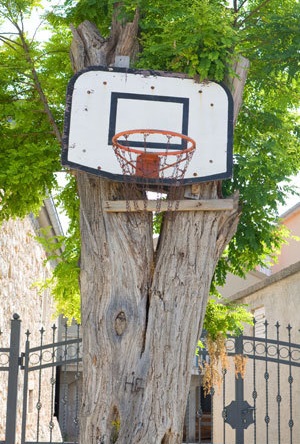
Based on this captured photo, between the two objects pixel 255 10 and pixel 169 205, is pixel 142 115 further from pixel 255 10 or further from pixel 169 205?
pixel 255 10

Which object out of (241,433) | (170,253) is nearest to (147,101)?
(170,253)

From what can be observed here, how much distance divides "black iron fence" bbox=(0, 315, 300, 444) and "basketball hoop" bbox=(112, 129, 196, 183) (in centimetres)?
265

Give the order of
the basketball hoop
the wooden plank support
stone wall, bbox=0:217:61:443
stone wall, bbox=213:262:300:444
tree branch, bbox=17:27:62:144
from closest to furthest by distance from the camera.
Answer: the basketball hoop < the wooden plank support < tree branch, bbox=17:27:62:144 < stone wall, bbox=0:217:61:443 < stone wall, bbox=213:262:300:444

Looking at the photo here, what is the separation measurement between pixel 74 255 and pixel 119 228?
2083 millimetres

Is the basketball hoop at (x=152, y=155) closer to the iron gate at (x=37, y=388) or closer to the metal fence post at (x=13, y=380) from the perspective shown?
the iron gate at (x=37, y=388)

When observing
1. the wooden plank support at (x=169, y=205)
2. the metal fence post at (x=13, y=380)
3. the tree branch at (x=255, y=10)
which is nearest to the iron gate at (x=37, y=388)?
the metal fence post at (x=13, y=380)

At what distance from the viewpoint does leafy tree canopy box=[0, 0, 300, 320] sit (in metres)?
8.09

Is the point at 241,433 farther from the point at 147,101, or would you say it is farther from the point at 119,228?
the point at 147,101

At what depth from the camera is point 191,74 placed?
8070 mm

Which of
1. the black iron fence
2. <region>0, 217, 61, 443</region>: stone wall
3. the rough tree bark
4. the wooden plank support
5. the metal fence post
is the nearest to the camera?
the rough tree bark

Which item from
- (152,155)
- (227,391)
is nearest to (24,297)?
(227,391)

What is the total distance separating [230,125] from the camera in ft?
26.7

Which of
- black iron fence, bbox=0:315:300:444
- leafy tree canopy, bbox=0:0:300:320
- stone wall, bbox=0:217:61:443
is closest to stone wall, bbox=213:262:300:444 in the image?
black iron fence, bbox=0:315:300:444

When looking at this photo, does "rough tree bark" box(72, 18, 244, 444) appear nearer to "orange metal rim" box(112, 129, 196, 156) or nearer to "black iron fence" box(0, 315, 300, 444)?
"orange metal rim" box(112, 129, 196, 156)
